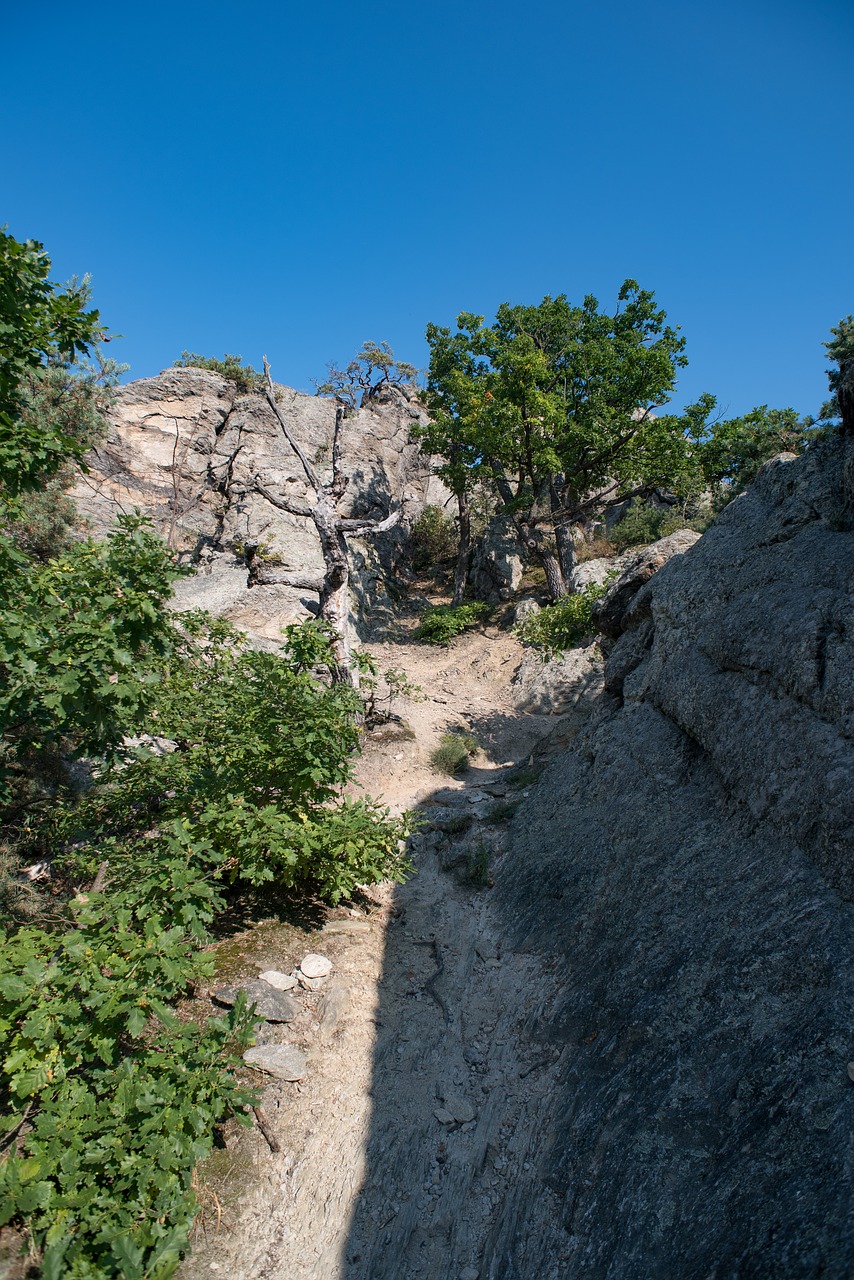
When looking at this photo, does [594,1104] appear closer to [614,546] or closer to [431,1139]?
[431,1139]

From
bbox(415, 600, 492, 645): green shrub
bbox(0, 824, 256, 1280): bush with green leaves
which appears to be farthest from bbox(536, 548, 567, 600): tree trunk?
bbox(0, 824, 256, 1280): bush with green leaves

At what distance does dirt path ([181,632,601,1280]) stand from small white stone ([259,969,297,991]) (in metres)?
0.12

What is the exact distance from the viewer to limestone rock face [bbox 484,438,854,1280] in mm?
2695

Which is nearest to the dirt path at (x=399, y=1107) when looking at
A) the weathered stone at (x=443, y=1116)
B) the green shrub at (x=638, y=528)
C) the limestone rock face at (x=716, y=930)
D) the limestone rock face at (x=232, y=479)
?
the weathered stone at (x=443, y=1116)

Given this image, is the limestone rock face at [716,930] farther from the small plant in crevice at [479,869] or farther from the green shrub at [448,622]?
the green shrub at [448,622]

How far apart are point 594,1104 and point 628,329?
72.1 ft

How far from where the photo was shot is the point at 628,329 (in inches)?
797

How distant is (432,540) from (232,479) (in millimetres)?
9303

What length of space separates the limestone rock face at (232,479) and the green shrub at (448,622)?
6.92 feet

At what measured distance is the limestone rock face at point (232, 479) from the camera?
58.5 feet

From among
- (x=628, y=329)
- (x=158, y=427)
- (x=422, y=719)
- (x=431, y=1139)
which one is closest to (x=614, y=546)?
(x=628, y=329)

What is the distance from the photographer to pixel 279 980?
16.4 feet

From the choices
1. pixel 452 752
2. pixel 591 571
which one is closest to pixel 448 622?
pixel 591 571

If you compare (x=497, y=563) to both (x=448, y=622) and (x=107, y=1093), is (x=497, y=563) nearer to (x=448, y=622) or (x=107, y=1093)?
(x=448, y=622)
